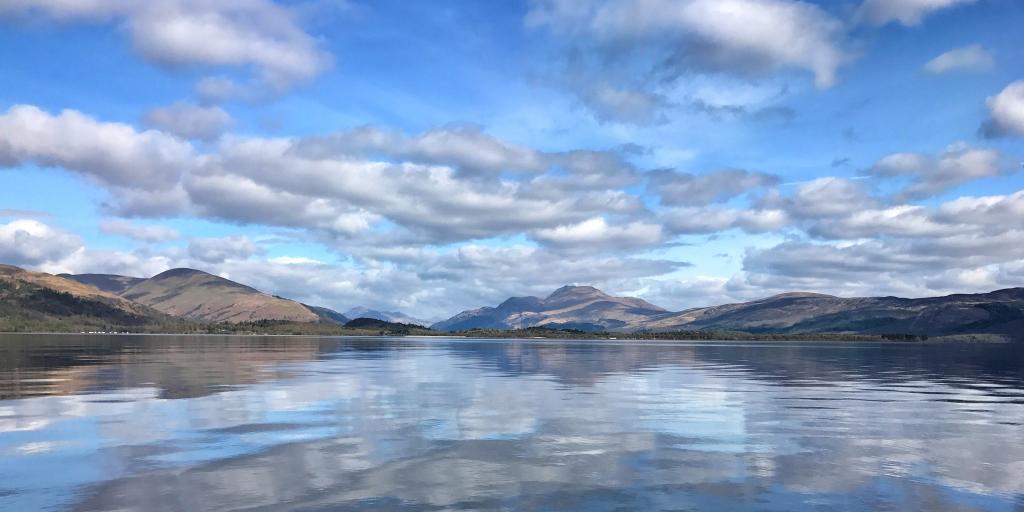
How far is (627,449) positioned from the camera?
1121 inches

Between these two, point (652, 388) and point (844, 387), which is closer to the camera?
point (652, 388)

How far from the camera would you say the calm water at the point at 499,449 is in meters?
20.6

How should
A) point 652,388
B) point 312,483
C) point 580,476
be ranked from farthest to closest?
point 652,388 → point 580,476 → point 312,483

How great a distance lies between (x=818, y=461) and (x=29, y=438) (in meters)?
32.5

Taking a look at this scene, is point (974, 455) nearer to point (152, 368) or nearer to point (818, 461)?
point (818, 461)

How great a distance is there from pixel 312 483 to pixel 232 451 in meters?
7.26

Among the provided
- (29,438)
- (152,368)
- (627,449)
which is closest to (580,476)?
(627,449)

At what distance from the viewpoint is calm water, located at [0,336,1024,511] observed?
2059 cm

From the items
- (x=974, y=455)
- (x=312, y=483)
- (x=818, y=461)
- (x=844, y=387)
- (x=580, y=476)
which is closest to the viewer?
(x=312, y=483)

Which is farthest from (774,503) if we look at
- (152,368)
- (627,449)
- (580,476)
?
(152,368)

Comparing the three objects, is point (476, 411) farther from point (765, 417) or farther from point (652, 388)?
point (652, 388)

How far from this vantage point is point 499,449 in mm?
28453

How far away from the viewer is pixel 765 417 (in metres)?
39.0

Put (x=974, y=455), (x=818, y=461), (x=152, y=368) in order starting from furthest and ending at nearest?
1. (x=152, y=368)
2. (x=974, y=455)
3. (x=818, y=461)
